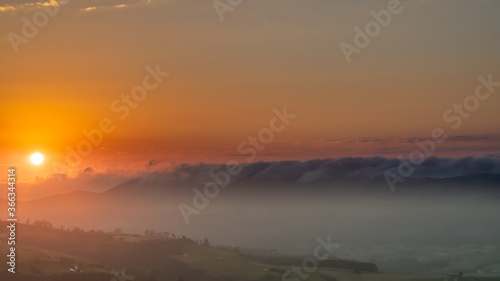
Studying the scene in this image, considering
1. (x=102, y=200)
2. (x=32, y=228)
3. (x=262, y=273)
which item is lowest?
(x=262, y=273)

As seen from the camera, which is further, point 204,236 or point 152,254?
point 204,236

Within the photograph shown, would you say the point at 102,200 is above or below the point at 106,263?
above

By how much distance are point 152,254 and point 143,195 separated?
36.5 metres

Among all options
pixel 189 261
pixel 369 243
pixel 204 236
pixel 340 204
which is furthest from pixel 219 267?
pixel 340 204

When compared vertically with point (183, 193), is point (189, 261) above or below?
below

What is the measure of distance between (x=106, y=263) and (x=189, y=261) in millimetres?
13582

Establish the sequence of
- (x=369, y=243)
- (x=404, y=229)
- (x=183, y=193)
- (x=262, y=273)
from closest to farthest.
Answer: (x=262, y=273)
(x=183, y=193)
(x=369, y=243)
(x=404, y=229)

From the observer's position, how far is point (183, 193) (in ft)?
481

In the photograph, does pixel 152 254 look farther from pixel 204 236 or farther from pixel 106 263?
pixel 204 236

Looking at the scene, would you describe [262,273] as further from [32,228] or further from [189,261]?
[32,228]

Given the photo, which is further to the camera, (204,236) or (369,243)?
(369,243)

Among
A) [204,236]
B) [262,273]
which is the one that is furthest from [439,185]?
[262,273]

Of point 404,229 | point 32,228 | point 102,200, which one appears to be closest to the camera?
point 32,228

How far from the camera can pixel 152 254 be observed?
11206cm
